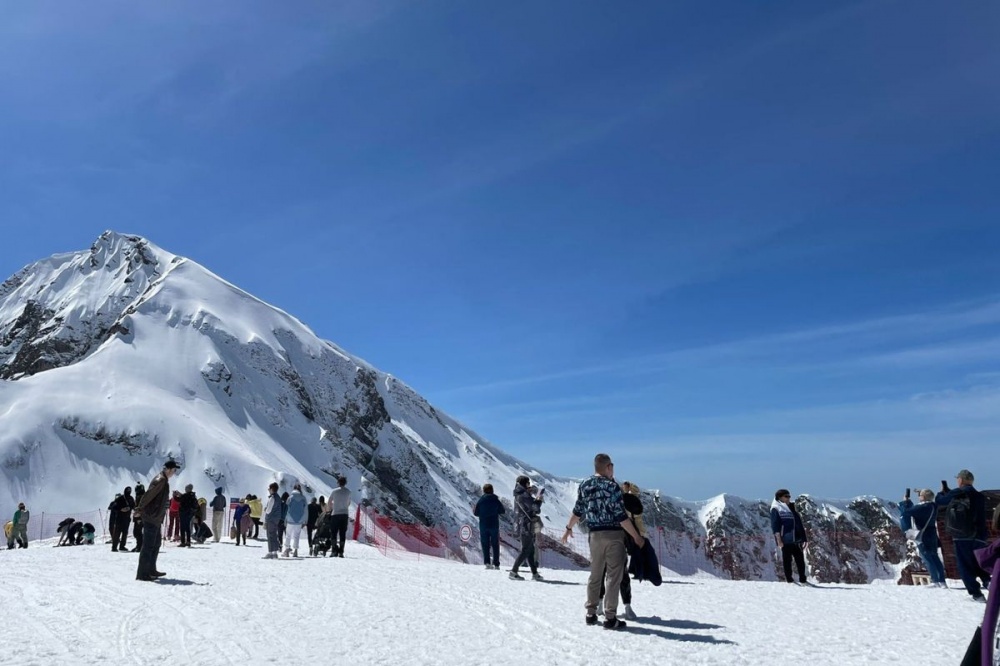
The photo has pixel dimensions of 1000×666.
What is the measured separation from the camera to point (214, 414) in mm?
78188

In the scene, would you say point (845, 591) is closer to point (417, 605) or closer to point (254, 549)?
point (417, 605)

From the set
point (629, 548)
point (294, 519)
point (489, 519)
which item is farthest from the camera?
point (294, 519)

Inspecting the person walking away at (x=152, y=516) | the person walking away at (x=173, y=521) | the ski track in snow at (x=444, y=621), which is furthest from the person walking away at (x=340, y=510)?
the person walking away at (x=173, y=521)

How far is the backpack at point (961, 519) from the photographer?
1053cm

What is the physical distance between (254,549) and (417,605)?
13.9 metres

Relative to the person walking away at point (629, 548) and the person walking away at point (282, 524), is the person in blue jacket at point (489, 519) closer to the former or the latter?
the person walking away at point (629, 548)

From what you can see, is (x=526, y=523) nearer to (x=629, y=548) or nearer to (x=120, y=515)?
(x=629, y=548)

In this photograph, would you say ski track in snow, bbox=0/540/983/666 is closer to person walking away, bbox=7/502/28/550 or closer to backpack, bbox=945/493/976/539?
backpack, bbox=945/493/976/539

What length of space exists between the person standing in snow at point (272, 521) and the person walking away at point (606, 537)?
1120cm

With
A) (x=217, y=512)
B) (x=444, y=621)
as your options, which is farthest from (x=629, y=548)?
(x=217, y=512)

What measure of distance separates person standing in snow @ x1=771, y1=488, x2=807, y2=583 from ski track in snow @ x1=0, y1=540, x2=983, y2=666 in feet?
2.32

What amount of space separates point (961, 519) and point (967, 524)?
0.32 ft

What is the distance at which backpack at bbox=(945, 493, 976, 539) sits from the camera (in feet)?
34.6

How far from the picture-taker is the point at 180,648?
7039mm
